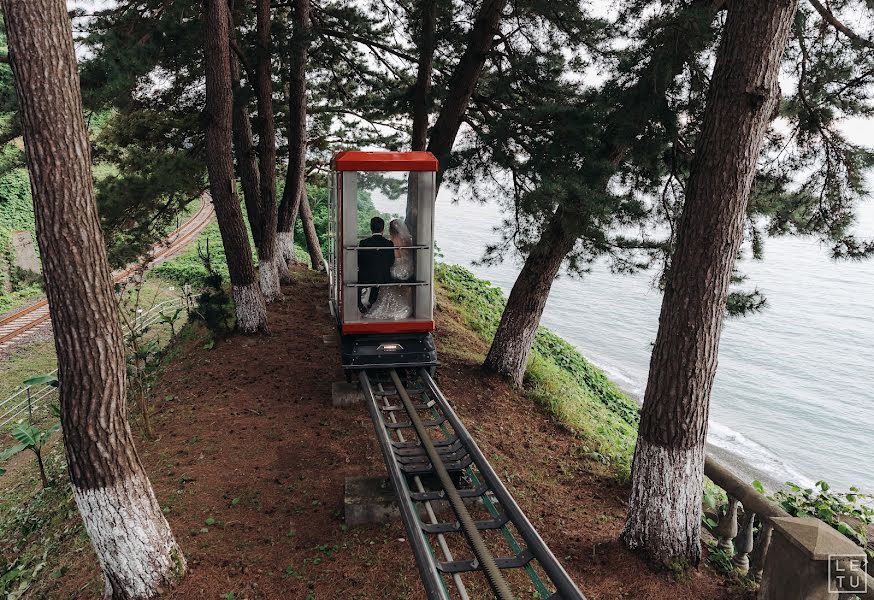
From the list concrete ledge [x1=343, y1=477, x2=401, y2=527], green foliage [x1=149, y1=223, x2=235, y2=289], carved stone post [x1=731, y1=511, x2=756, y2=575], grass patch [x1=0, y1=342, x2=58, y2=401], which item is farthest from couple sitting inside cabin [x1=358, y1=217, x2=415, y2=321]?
green foliage [x1=149, y1=223, x2=235, y2=289]

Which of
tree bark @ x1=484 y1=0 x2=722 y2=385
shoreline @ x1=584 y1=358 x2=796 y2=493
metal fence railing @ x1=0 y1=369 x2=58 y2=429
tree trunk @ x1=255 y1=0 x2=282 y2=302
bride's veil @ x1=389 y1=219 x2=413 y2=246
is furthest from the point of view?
shoreline @ x1=584 y1=358 x2=796 y2=493

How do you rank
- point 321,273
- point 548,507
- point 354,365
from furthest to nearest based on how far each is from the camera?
point 321,273
point 354,365
point 548,507

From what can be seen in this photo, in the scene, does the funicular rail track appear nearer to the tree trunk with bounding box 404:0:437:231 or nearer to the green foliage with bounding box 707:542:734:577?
the green foliage with bounding box 707:542:734:577

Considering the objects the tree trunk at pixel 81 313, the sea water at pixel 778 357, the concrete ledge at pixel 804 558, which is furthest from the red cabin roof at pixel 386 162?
the concrete ledge at pixel 804 558

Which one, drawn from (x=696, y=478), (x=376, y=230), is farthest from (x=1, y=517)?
(x=696, y=478)

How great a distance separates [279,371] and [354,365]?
7.79ft

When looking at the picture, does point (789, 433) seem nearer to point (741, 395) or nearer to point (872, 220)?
point (741, 395)

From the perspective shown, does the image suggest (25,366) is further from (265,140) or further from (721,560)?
(721,560)

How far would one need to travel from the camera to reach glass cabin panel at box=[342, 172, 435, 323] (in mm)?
7523

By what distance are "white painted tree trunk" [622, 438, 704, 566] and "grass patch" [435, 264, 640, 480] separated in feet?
6.23

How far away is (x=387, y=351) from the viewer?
773cm

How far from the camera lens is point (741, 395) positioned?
21.2 metres

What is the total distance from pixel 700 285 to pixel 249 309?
27.0 ft

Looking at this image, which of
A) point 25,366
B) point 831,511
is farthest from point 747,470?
point 25,366
